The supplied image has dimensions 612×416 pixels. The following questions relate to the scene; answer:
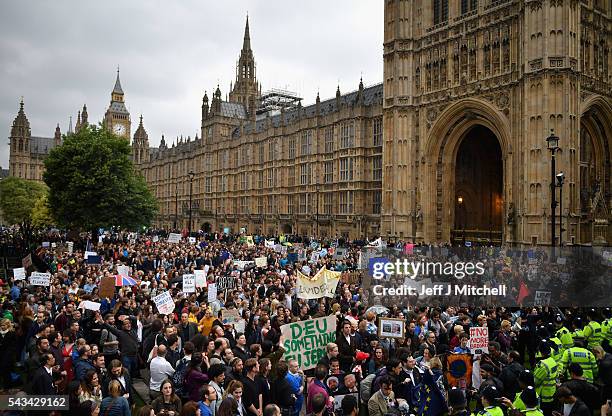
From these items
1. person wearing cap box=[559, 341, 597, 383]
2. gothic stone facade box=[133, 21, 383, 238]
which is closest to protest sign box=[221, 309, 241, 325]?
person wearing cap box=[559, 341, 597, 383]

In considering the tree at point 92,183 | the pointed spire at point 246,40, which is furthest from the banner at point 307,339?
the pointed spire at point 246,40

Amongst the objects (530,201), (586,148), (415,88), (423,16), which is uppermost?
(423,16)

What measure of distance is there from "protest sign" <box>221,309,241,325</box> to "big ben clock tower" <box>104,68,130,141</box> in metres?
146

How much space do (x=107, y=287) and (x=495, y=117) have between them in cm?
2891

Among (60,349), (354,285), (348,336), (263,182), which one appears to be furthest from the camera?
(263,182)

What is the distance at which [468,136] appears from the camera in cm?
4159

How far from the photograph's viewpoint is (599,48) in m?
33.5

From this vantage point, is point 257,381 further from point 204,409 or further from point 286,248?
point 286,248

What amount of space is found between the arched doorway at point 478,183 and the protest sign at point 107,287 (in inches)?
1229

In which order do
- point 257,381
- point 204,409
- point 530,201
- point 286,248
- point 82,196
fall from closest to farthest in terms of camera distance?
point 204,409 < point 257,381 < point 530,201 < point 286,248 < point 82,196

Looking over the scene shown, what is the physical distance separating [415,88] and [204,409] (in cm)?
3699

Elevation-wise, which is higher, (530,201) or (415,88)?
(415,88)

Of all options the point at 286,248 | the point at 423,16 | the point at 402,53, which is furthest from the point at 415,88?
the point at 286,248

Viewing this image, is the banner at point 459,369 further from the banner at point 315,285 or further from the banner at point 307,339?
the banner at point 315,285
